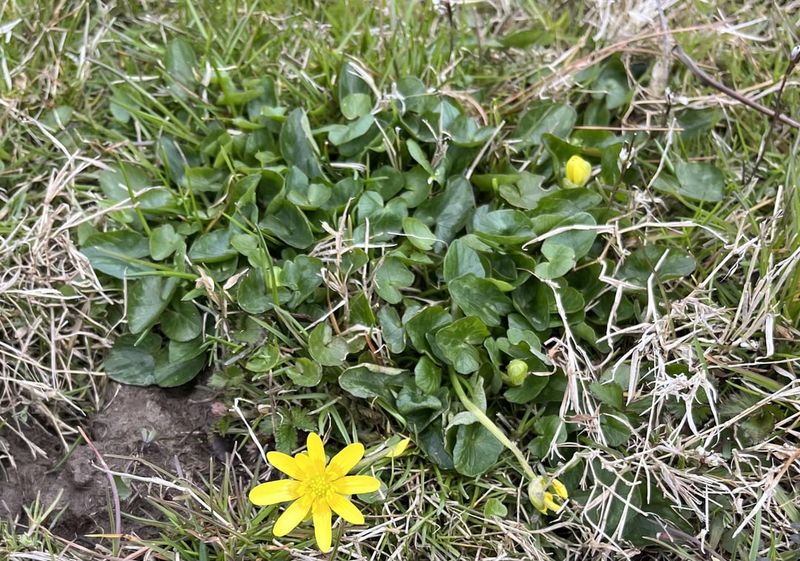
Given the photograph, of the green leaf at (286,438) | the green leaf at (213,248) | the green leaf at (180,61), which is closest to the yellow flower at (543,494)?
the green leaf at (286,438)

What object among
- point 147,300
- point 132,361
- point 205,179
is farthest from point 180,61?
point 132,361

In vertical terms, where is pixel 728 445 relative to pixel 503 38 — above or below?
below

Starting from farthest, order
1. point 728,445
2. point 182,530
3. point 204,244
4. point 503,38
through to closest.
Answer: point 503,38, point 204,244, point 728,445, point 182,530

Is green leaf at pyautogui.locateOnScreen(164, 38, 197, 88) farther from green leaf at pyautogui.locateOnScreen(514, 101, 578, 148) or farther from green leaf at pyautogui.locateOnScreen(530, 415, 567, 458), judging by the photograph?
green leaf at pyautogui.locateOnScreen(530, 415, 567, 458)

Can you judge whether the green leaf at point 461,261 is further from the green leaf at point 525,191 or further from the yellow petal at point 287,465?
the yellow petal at point 287,465


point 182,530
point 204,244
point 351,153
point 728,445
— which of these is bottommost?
point 182,530

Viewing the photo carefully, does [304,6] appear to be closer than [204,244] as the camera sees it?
No

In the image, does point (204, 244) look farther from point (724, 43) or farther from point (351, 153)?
point (724, 43)

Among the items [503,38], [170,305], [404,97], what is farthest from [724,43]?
[170,305]

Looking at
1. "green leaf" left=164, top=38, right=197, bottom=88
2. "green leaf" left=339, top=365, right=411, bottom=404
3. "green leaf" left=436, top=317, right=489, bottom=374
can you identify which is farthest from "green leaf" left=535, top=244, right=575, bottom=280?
"green leaf" left=164, top=38, right=197, bottom=88
